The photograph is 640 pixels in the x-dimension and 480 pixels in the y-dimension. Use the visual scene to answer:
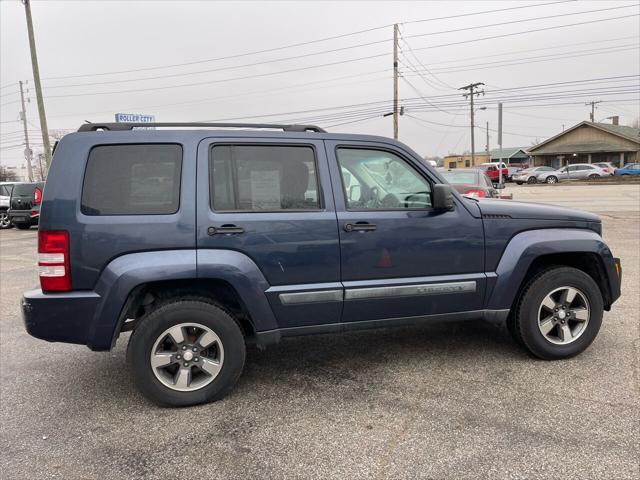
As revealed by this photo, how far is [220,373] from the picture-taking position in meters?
3.34

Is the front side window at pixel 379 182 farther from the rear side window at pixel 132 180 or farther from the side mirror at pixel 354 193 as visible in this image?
the rear side window at pixel 132 180

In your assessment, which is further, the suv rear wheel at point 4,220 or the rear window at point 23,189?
the suv rear wheel at point 4,220

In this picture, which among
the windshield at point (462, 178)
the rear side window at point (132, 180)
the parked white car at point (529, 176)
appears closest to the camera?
the rear side window at point (132, 180)

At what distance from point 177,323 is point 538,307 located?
2.81m

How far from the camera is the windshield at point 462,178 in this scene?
1066cm

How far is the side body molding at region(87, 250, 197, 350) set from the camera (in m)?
3.07

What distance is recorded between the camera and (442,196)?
354 cm

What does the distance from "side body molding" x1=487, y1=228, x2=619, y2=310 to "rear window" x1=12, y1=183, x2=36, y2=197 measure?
17.6 metres

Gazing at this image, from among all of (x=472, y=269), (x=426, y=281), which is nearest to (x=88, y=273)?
(x=426, y=281)

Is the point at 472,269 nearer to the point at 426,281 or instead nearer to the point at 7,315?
the point at 426,281

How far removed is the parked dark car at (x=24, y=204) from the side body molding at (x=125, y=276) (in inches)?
624

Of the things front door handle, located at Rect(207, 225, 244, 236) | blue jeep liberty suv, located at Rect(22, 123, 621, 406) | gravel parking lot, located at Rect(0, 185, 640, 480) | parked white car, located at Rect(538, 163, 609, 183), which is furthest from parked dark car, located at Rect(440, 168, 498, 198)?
parked white car, located at Rect(538, 163, 609, 183)

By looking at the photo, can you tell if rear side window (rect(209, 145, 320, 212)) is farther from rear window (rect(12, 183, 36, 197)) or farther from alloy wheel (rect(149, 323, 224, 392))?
rear window (rect(12, 183, 36, 197))

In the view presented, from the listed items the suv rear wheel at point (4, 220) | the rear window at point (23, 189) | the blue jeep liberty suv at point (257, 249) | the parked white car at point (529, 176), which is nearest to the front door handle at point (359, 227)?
the blue jeep liberty suv at point (257, 249)
